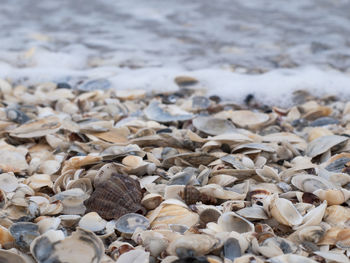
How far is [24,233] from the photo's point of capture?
1.59 meters

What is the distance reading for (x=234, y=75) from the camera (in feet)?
13.0

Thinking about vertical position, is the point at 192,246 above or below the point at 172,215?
above

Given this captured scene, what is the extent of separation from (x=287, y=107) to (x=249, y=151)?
1.20 metres

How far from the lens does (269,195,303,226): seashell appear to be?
1697 mm

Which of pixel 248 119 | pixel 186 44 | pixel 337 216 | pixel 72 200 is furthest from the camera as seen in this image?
pixel 186 44

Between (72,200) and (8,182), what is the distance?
31 centimetres

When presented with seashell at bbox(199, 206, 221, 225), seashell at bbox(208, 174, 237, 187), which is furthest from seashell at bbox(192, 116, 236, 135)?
seashell at bbox(199, 206, 221, 225)

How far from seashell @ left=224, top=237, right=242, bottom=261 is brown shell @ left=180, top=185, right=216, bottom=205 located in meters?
0.38

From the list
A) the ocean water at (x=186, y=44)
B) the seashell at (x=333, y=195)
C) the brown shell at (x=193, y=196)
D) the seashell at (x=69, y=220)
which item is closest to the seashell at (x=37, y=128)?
the seashell at (x=69, y=220)

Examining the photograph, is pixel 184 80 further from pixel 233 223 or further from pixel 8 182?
pixel 233 223

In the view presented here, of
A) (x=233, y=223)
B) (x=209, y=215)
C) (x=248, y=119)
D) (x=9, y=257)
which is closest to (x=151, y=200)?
(x=209, y=215)

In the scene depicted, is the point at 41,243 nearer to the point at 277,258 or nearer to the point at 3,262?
the point at 3,262

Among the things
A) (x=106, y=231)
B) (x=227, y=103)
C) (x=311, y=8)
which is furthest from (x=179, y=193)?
(x=311, y=8)

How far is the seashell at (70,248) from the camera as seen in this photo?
1.47 meters
